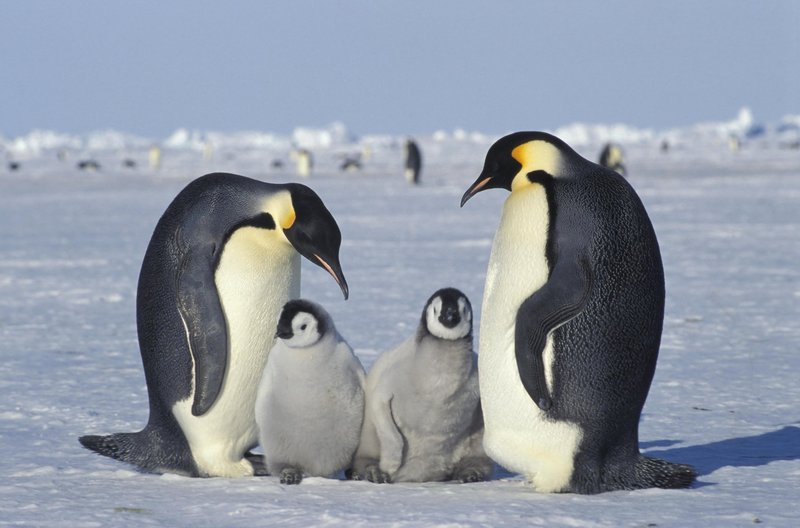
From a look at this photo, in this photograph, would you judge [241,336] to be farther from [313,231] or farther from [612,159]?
[612,159]

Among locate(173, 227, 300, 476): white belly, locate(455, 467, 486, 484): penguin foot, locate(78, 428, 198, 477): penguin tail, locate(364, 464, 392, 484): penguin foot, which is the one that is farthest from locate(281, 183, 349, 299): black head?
locate(78, 428, 198, 477): penguin tail

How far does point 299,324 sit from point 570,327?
0.79 meters

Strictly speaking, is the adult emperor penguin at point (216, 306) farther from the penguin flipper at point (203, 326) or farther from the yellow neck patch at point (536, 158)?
the yellow neck patch at point (536, 158)

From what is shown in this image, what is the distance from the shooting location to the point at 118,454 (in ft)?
12.7

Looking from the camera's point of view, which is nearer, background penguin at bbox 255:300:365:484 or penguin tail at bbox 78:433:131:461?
background penguin at bbox 255:300:365:484

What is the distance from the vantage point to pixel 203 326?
12.0ft

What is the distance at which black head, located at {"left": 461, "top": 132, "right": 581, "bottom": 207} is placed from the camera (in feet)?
11.1

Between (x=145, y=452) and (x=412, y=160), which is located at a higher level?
(x=412, y=160)

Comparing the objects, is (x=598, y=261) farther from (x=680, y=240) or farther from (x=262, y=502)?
(x=680, y=240)

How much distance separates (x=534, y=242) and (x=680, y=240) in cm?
928

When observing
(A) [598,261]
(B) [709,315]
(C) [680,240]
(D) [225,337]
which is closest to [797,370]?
(B) [709,315]

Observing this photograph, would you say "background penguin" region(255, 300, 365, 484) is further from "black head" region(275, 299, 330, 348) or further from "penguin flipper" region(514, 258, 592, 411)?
"penguin flipper" region(514, 258, 592, 411)

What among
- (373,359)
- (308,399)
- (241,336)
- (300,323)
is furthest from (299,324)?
(373,359)

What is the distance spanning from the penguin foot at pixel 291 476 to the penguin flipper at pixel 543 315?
0.75 metres
